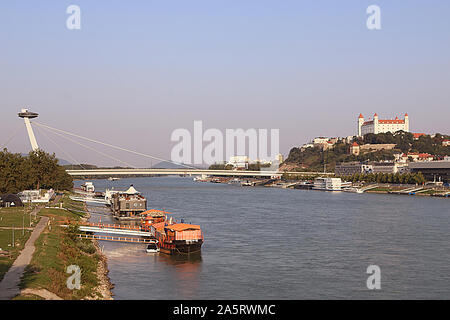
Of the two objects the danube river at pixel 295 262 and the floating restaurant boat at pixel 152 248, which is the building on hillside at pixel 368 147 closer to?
the danube river at pixel 295 262

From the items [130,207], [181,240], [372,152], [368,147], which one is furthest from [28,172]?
[368,147]

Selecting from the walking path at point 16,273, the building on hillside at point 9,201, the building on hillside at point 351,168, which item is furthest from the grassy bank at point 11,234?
the building on hillside at point 351,168

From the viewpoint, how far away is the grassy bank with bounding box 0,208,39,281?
2060 cm

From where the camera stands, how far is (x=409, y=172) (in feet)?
366

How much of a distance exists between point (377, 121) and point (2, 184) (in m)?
140

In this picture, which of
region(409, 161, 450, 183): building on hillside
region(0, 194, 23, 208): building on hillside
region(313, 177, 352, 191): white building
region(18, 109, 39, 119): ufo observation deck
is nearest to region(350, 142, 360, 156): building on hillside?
region(409, 161, 450, 183): building on hillside

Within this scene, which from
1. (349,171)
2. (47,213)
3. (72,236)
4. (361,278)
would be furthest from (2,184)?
(349,171)

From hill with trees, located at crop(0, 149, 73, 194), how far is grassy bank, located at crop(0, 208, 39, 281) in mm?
11174

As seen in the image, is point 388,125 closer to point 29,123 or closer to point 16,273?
point 29,123

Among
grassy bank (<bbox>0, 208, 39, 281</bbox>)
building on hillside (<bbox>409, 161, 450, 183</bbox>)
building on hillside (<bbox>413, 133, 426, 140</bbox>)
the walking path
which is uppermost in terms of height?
building on hillside (<bbox>413, 133, 426, 140</bbox>)

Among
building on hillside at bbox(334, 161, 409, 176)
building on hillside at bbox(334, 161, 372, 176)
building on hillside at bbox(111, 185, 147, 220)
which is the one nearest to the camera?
building on hillside at bbox(111, 185, 147, 220)

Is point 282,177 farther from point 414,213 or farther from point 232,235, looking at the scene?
point 232,235

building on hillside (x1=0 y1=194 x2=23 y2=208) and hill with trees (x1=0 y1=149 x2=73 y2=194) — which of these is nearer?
building on hillside (x1=0 y1=194 x2=23 y2=208)

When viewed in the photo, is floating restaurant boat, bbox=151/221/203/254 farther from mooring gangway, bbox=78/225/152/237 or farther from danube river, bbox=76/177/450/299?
mooring gangway, bbox=78/225/152/237
